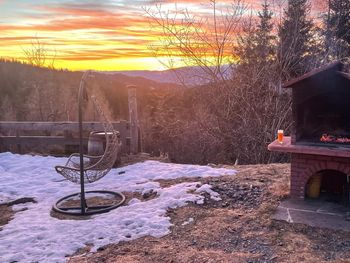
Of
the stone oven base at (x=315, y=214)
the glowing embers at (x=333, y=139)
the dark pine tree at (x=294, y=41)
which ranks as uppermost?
the dark pine tree at (x=294, y=41)

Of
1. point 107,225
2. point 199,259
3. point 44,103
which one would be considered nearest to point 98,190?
point 107,225

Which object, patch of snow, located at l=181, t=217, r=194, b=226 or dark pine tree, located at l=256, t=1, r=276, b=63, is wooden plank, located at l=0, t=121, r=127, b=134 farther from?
dark pine tree, located at l=256, t=1, r=276, b=63

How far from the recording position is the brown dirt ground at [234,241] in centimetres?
324

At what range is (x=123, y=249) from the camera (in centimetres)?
359

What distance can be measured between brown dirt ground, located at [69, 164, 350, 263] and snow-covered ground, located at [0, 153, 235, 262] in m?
0.20

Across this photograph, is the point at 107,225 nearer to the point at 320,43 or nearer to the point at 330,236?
the point at 330,236

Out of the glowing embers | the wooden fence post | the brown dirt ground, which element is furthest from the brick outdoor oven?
the wooden fence post

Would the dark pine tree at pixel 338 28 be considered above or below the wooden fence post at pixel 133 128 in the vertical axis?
above

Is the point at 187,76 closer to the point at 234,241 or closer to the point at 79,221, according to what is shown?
the point at 79,221

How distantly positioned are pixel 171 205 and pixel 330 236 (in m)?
1.99

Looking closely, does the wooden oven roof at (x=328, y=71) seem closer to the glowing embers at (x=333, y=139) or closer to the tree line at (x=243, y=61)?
the glowing embers at (x=333, y=139)

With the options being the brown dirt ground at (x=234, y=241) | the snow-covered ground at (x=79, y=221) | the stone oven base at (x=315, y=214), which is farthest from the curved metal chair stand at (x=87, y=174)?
the stone oven base at (x=315, y=214)

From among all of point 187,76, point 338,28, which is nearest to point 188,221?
point 187,76

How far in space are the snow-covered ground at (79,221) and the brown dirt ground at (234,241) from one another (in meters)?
0.20
